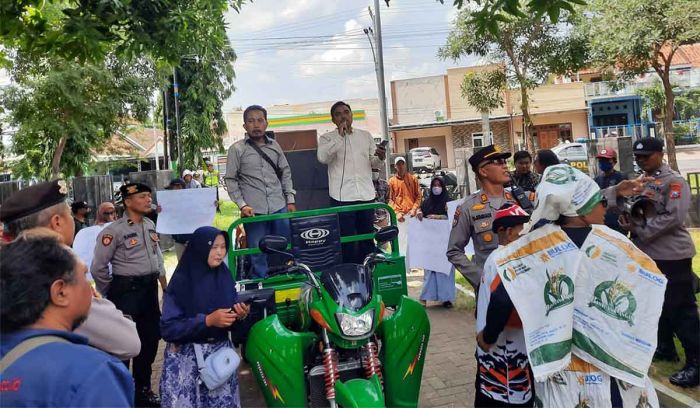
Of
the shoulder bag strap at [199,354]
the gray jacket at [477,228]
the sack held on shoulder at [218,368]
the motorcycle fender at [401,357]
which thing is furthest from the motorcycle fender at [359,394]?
the gray jacket at [477,228]

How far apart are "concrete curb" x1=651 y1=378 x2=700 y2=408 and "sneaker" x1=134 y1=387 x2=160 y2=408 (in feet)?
13.1

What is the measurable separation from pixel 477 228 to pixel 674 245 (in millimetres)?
1747

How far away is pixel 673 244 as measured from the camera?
172 inches

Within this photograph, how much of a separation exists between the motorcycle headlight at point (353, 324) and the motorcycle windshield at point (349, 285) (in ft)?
0.22

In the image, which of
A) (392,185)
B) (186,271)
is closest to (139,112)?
(392,185)

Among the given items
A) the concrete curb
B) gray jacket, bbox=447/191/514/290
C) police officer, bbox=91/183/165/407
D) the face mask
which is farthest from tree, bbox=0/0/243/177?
the concrete curb

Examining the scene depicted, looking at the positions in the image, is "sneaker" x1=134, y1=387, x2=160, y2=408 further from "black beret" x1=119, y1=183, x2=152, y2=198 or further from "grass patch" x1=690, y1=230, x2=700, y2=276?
"grass patch" x1=690, y1=230, x2=700, y2=276

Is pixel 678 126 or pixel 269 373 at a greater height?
pixel 678 126

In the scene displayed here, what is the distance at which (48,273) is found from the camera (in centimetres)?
162

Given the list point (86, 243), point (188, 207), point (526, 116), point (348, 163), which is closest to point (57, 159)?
point (188, 207)

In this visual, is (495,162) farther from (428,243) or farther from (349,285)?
(428,243)

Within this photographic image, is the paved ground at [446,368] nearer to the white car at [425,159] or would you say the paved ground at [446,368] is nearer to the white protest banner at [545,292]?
the white protest banner at [545,292]

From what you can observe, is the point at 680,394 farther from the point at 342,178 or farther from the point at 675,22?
the point at 675,22

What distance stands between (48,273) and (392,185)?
23.5 feet
